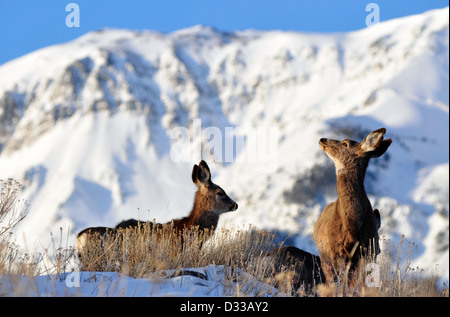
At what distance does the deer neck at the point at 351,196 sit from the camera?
7848mm

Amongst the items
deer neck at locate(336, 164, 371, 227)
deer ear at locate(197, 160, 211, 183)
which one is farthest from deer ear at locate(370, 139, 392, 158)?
deer ear at locate(197, 160, 211, 183)

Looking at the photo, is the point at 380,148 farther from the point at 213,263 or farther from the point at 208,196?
the point at 208,196

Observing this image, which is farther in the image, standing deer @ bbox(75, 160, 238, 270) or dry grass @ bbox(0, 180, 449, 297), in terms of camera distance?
standing deer @ bbox(75, 160, 238, 270)

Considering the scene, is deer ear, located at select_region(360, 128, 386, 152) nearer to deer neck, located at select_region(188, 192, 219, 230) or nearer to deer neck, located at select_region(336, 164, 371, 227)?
deer neck, located at select_region(336, 164, 371, 227)

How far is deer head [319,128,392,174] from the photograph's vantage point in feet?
26.6

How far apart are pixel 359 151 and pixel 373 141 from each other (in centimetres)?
22

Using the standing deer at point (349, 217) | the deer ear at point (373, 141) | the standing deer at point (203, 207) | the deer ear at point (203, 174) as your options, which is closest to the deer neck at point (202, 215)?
the standing deer at point (203, 207)

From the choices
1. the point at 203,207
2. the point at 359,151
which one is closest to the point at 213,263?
the point at 203,207

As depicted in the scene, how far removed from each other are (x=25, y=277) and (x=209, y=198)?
5024mm

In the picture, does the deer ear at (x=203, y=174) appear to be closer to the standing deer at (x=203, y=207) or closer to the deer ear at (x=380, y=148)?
the standing deer at (x=203, y=207)

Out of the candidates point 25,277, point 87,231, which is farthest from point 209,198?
point 25,277

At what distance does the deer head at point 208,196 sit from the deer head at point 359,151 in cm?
320
